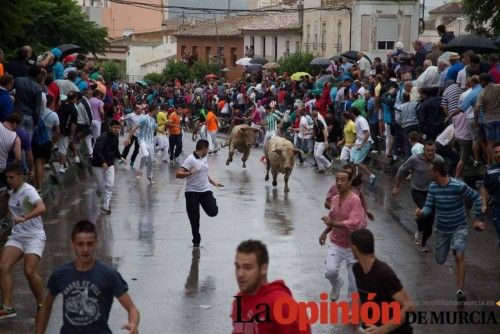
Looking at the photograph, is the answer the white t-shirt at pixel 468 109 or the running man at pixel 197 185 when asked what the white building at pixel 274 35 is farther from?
the running man at pixel 197 185

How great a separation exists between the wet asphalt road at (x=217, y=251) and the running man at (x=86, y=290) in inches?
138

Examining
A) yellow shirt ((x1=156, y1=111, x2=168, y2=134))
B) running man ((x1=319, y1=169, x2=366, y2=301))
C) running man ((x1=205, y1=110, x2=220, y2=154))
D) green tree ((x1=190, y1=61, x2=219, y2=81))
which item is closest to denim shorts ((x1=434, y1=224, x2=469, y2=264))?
running man ((x1=319, y1=169, x2=366, y2=301))

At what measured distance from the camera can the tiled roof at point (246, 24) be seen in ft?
282

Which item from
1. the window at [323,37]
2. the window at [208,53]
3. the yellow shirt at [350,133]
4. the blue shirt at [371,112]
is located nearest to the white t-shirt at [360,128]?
the yellow shirt at [350,133]

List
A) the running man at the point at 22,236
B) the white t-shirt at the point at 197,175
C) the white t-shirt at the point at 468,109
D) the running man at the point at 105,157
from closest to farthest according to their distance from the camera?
the running man at the point at 22,236 < the white t-shirt at the point at 197,175 < the running man at the point at 105,157 < the white t-shirt at the point at 468,109

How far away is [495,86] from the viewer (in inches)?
789

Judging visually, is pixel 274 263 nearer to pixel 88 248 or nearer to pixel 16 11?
pixel 88 248

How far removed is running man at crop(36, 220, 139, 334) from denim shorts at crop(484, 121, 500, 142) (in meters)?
12.3

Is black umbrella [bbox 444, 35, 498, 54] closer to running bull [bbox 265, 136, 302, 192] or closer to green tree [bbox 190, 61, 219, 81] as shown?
running bull [bbox 265, 136, 302, 192]

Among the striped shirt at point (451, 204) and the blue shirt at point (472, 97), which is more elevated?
the blue shirt at point (472, 97)

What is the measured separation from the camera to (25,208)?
1270 cm

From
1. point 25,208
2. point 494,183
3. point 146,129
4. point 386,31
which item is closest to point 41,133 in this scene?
point 146,129

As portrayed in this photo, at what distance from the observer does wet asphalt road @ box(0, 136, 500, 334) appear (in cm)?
→ 1346

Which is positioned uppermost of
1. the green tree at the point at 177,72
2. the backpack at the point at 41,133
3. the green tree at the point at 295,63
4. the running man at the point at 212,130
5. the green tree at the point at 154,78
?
the backpack at the point at 41,133
